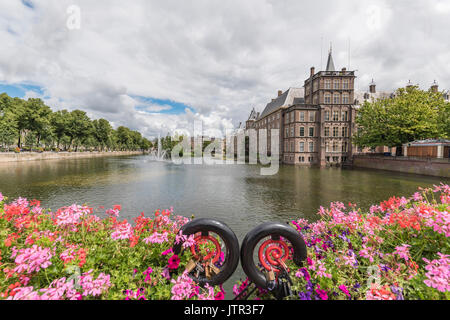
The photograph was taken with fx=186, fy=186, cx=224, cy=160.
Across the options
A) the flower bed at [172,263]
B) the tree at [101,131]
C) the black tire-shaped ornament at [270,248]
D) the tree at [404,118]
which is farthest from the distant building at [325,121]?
the tree at [101,131]

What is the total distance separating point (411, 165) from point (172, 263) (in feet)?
132

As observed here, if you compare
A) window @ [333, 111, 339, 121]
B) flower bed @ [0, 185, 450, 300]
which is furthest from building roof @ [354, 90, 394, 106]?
flower bed @ [0, 185, 450, 300]

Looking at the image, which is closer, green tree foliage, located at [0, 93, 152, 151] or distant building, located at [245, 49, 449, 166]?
distant building, located at [245, 49, 449, 166]

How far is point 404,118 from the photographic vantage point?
101 feet

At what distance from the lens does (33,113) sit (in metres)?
48.4

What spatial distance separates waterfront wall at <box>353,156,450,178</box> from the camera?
84.3ft

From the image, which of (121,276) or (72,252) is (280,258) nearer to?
(121,276)

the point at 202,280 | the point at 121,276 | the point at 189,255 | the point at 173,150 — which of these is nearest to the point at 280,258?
the point at 202,280

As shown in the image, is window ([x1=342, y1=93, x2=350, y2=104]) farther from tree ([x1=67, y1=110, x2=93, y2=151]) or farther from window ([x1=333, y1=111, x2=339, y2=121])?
tree ([x1=67, y1=110, x2=93, y2=151])

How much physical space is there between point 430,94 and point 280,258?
49054 millimetres

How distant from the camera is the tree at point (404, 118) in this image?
30.5 m

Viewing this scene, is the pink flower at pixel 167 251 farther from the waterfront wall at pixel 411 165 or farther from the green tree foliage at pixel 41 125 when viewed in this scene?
the green tree foliage at pixel 41 125

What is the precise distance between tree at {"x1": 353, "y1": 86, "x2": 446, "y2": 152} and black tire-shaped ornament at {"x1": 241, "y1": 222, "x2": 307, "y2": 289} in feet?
128

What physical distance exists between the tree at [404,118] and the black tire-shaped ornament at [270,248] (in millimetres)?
39122
